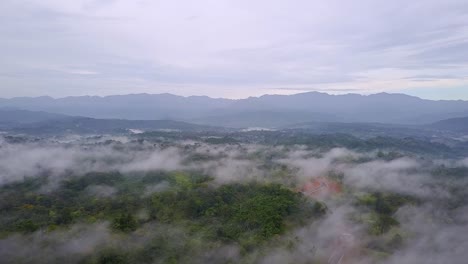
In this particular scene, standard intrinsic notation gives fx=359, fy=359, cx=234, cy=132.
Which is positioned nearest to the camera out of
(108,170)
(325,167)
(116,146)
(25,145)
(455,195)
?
(455,195)

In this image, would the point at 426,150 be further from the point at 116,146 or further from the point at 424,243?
the point at 116,146

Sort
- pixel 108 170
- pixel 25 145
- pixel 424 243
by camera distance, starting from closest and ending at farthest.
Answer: pixel 424 243, pixel 108 170, pixel 25 145

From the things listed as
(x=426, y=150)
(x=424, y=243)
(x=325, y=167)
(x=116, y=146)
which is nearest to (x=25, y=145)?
(x=116, y=146)

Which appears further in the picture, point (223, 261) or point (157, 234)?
point (157, 234)

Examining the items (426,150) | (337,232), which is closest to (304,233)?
(337,232)

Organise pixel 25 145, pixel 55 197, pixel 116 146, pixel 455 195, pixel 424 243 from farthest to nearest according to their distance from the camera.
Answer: pixel 25 145
pixel 116 146
pixel 455 195
pixel 55 197
pixel 424 243

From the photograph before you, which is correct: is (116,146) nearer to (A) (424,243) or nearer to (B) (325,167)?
(B) (325,167)

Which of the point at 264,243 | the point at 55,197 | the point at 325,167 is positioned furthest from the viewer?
the point at 325,167

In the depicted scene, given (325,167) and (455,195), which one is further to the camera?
(325,167)

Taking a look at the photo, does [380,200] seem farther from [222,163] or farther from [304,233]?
[222,163]
